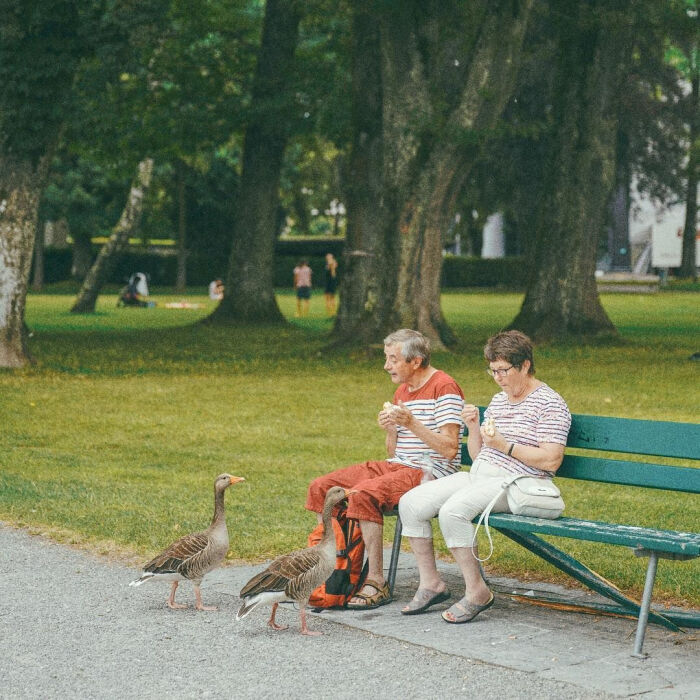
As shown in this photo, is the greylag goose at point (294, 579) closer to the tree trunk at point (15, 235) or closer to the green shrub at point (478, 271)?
the tree trunk at point (15, 235)

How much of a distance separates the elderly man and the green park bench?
22.7 inches

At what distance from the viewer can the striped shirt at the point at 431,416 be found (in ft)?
22.1

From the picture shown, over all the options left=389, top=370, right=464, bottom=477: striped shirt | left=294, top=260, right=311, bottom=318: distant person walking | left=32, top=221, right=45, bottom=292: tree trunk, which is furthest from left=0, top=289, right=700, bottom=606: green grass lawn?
left=32, top=221, right=45, bottom=292: tree trunk

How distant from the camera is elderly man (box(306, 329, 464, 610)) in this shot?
662cm

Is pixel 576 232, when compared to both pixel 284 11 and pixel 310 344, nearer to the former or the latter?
pixel 310 344

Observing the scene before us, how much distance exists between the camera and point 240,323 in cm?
3269

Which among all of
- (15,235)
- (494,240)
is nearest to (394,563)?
(15,235)

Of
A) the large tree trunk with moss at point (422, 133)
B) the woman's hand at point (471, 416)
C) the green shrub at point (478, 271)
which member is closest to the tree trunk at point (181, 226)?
the green shrub at point (478, 271)

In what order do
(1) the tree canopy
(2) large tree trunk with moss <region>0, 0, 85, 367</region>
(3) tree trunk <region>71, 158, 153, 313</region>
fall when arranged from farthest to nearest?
(3) tree trunk <region>71, 158, 153, 313</region>, (1) the tree canopy, (2) large tree trunk with moss <region>0, 0, 85, 367</region>

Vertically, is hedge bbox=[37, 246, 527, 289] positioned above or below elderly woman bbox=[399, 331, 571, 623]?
below

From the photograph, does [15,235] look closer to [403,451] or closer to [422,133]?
[422,133]

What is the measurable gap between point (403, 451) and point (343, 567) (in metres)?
0.70

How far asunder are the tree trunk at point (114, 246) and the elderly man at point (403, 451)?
32.6m

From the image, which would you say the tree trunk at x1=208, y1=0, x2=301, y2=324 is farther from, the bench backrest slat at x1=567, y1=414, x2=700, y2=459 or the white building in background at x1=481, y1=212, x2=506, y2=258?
the white building in background at x1=481, y1=212, x2=506, y2=258
